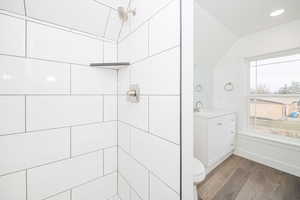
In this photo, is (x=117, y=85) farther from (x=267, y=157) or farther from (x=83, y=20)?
(x=267, y=157)

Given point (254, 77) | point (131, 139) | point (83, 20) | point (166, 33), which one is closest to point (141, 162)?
point (131, 139)

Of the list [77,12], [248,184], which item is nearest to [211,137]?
[248,184]

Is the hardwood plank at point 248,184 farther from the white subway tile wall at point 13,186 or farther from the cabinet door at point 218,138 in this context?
the white subway tile wall at point 13,186

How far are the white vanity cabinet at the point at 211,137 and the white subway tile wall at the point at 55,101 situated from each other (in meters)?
1.33

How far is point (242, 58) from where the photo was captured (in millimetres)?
2184

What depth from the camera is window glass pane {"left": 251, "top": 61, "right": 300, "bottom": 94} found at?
1806 mm

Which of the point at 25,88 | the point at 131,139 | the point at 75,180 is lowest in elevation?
the point at 75,180

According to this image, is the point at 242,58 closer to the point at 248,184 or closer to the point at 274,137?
the point at 274,137

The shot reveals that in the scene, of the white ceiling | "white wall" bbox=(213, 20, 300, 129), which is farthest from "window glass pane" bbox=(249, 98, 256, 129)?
the white ceiling

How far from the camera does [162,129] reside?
21.1 inches

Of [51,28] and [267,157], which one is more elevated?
[51,28]

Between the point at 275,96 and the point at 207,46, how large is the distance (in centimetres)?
143

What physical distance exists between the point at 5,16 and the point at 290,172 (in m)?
3.34

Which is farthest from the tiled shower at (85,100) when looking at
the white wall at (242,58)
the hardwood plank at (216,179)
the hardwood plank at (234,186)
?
the white wall at (242,58)
